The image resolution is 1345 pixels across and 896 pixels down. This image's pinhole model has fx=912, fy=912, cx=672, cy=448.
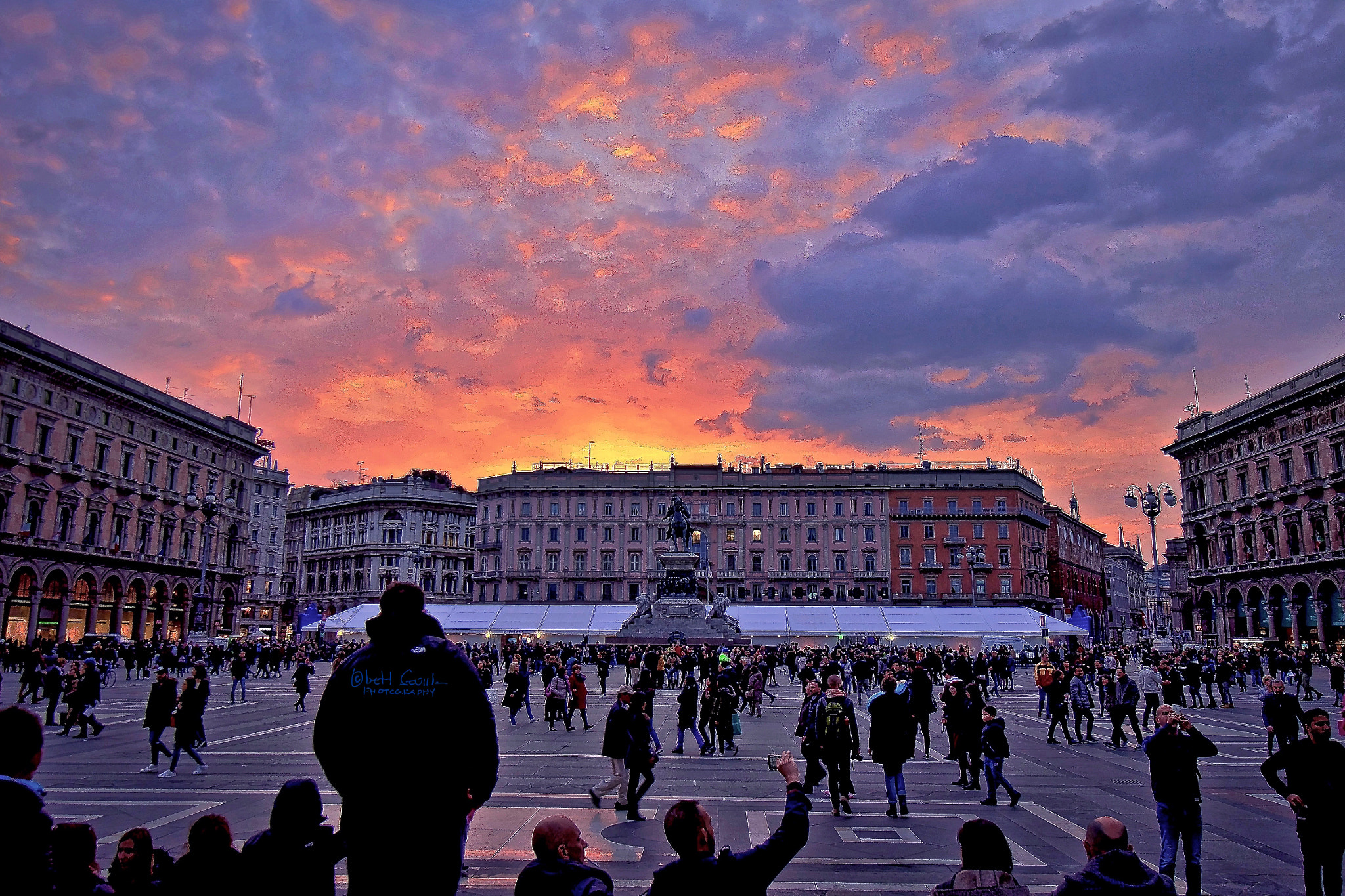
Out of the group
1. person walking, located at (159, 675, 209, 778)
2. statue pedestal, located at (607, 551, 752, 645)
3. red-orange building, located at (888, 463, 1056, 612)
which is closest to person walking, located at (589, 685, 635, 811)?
person walking, located at (159, 675, 209, 778)

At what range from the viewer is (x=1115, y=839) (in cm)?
457

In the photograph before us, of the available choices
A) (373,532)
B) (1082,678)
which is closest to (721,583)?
(373,532)

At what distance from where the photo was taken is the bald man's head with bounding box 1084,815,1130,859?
180 inches

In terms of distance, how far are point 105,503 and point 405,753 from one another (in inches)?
2748

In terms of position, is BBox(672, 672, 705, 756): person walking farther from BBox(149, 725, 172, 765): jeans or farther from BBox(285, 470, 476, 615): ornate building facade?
BBox(285, 470, 476, 615): ornate building facade

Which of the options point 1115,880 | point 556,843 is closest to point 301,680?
point 556,843

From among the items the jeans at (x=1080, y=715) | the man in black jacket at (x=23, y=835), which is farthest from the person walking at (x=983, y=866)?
the jeans at (x=1080, y=715)

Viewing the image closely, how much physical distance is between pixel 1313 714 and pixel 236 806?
11.5 metres

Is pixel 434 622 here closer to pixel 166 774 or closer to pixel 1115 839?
pixel 1115 839

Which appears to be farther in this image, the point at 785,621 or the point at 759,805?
the point at 785,621

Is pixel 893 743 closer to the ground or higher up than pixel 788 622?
closer to the ground

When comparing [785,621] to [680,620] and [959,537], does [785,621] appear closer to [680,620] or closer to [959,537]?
[680,620]

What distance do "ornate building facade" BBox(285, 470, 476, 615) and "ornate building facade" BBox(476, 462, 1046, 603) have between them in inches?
608

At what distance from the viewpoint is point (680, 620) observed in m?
56.1
